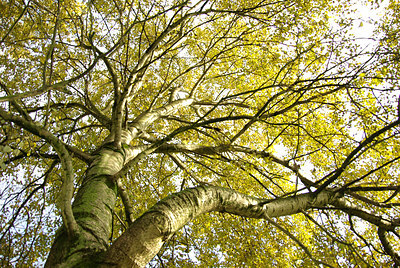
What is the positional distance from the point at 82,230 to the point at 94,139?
4.56 m

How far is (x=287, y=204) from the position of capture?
2.66 m

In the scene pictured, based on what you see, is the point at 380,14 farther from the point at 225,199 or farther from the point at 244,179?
the point at 225,199

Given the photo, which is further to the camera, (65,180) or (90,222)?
(90,222)

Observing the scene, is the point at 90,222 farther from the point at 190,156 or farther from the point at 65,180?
the point at 190,156

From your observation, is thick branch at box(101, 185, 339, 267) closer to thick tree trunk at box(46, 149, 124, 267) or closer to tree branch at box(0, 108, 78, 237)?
thick tree trunk at box(46, 149, 124, 267)

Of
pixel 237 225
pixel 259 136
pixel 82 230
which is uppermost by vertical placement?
pixel 259 136

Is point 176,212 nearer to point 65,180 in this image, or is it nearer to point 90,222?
point 90,222

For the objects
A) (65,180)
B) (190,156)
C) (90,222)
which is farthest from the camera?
(190,156)

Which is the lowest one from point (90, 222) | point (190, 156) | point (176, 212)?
point (90, 222)

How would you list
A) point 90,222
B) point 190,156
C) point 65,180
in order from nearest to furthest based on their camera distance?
point 65,180, point 90,222, point 190,156

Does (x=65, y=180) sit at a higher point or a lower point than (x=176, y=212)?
lower

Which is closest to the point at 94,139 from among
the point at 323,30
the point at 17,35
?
the point at 17,35

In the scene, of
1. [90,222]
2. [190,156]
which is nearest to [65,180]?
[90,222]

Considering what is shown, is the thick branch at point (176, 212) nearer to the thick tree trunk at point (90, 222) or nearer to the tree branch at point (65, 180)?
the thick tree trunk at point (90, 222)
